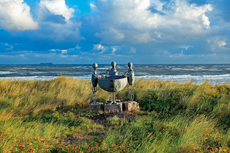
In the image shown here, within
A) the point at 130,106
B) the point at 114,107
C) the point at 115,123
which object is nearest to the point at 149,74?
the point at 130,106

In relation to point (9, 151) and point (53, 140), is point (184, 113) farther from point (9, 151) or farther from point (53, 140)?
point (9, 151)

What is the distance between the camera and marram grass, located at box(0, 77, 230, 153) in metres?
3.08

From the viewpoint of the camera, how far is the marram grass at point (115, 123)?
308 cm

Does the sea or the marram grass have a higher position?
the sea

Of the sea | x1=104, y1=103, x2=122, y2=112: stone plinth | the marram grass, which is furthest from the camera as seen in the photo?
the sea

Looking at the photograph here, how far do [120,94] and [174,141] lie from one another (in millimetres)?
4283

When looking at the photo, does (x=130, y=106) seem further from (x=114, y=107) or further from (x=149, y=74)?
(x=149, y=74)

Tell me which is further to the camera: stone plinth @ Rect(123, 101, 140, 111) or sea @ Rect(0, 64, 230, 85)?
sea @ Rect(0, 64, 230, 85)

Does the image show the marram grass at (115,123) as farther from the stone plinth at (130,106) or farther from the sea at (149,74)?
the sea at (149,74)

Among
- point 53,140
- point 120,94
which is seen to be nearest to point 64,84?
point 120,94

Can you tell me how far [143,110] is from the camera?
613 cm

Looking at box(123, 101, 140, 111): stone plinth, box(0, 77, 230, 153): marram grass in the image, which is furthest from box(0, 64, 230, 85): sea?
box(123, 101, 140, 111): stone plinth

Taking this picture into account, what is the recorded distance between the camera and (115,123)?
15.0ft

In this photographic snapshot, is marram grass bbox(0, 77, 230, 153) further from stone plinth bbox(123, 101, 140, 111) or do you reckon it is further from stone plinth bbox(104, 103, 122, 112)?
stone plinth bbox(104, 103, 122, 112)
